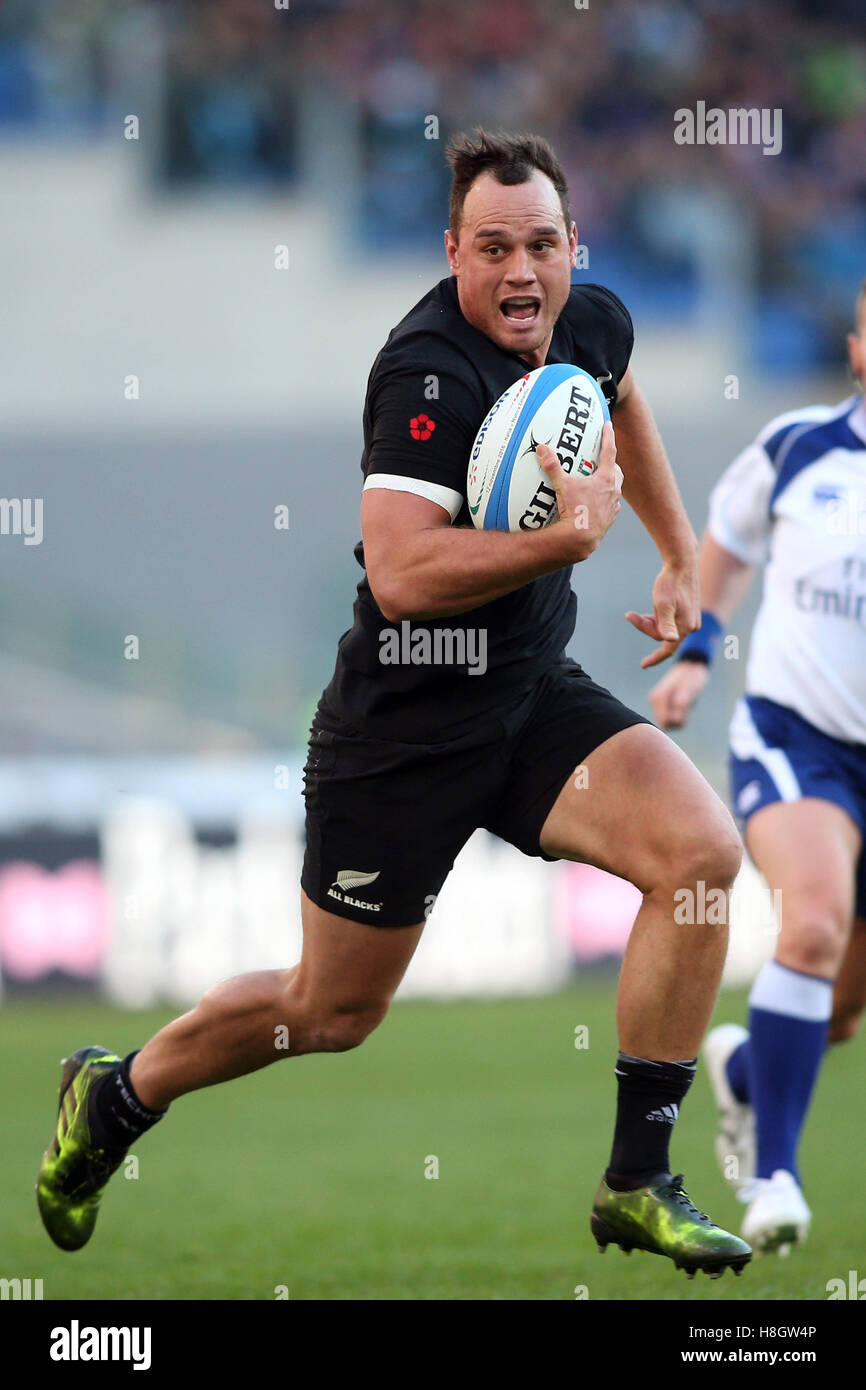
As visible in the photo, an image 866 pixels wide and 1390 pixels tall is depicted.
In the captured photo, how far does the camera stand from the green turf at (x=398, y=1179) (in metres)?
4.91

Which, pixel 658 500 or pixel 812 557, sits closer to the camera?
pixel 658 500

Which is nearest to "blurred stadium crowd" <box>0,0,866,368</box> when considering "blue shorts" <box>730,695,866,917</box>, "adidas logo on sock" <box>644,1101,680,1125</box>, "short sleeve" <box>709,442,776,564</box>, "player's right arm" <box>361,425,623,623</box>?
"short sleeve" <box>709,442,776,564</box>

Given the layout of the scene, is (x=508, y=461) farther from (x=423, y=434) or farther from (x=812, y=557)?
(x=812, y=557)

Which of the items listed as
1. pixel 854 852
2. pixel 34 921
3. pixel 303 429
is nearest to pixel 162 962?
pixel 34 921

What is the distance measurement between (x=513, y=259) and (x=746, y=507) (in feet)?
6.56

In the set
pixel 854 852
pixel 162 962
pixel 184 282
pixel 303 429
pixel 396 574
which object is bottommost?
pixel 162 962

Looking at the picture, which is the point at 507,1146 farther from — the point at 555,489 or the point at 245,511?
the point at 245,511

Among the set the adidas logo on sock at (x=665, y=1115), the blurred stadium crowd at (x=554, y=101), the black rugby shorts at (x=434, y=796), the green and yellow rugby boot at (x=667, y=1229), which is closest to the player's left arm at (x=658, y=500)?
the black rugby shorts at (x=434, y=796)

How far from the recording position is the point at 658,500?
472 cm

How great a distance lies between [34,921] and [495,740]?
8.88 meters

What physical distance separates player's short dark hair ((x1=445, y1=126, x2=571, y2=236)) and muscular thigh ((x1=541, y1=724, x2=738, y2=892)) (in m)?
1.19

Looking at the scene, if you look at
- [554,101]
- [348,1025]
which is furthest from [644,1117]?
[554,101]

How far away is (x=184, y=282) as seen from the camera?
17328mm

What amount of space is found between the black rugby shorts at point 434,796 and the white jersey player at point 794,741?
107cm
